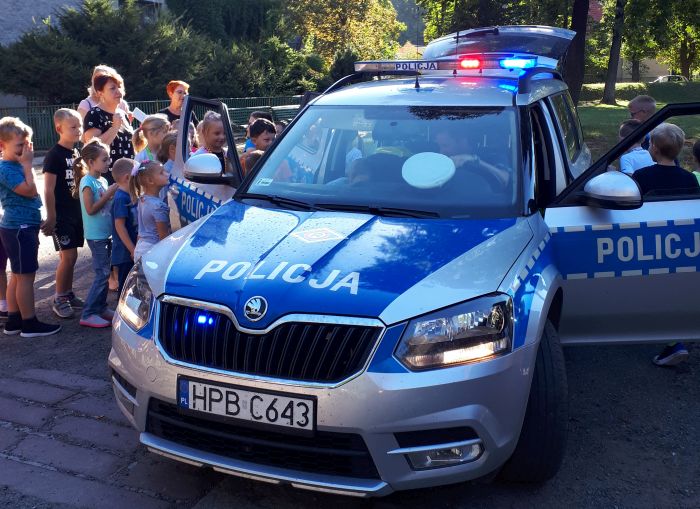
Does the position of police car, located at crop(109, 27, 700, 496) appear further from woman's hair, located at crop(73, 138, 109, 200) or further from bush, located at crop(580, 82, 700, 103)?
bush, located at crop(580, 82, 700, 103)

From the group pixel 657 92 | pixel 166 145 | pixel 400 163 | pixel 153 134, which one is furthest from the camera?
pixel 657 92

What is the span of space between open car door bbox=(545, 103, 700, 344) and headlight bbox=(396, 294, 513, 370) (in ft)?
3.37

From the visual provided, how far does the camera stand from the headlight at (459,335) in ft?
9.50

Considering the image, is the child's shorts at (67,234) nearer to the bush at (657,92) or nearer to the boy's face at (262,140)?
the boy's face at (262,140)

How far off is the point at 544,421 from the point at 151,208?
11.1ft

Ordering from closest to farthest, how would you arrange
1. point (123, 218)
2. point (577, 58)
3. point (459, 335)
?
point (459, 335), point (123, 218), point (577, 58)

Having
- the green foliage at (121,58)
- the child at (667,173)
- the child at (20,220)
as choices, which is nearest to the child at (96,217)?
the child at (20,220)

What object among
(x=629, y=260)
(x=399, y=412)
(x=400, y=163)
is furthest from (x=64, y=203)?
(x=629, y=260)

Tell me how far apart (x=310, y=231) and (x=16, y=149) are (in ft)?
9.41

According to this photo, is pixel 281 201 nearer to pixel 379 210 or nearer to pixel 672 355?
pixel 379 210

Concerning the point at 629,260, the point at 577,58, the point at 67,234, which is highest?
the point at 629,260

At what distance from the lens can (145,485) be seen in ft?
11.5

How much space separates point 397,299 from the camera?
296 cm

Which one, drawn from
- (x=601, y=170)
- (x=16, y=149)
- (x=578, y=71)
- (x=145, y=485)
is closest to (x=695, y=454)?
(x=601, y=170)
